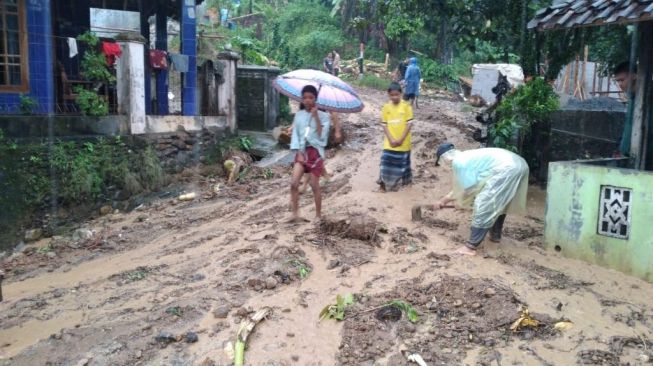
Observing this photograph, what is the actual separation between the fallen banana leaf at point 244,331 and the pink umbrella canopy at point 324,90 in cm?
327

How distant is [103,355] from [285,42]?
22529 millimetres

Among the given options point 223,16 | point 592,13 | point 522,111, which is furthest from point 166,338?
point 223,16

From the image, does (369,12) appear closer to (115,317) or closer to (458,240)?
Answer: (458,240)

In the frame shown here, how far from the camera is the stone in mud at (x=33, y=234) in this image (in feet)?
25.8

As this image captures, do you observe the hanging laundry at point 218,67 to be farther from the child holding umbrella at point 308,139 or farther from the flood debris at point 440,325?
the flood debris at point 440,325

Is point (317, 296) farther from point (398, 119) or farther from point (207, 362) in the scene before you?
point (398, 119)

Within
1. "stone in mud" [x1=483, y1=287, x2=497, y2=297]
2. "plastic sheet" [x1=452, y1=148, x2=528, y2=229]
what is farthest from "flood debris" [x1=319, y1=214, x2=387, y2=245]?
"stone in mud" [x1=483, y1=287, x2=497, y2=297]

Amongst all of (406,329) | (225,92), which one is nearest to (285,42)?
(225,92)

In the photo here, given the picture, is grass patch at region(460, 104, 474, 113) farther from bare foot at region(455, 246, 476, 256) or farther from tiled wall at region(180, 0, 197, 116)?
bare foot at region(455, 246, 476, 256)

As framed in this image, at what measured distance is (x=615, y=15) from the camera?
5117mm

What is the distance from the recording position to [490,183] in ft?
17.7

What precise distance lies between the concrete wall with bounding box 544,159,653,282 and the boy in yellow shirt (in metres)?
2.50

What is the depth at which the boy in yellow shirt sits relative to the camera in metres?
7.75

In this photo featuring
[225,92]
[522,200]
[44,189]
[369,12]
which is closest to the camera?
[522,200]
